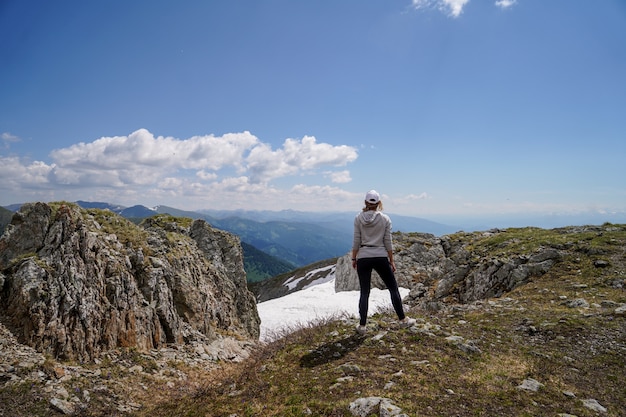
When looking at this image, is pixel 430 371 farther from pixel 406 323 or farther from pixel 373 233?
pixel 373 233

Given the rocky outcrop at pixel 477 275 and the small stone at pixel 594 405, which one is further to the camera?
the rocky outcrop at pixel 477 275

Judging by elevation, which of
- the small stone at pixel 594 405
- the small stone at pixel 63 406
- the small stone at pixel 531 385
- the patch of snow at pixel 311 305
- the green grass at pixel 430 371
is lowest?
the patch of snow at pixel 311 305

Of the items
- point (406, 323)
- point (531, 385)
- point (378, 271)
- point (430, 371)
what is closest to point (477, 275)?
point (406, 323)

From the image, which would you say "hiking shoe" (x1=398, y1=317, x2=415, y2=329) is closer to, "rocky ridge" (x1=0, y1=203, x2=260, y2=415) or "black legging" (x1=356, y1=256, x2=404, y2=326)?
"black legging" (x1=356, y1=256, x2=404, y2=326)

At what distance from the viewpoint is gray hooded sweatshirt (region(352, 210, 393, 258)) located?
403 inches

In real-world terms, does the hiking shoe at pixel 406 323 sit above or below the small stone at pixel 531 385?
above

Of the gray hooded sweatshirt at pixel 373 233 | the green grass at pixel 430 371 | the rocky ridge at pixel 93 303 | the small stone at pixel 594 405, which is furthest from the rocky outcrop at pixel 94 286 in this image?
the small stone at pixel 594 405

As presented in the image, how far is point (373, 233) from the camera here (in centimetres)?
1034

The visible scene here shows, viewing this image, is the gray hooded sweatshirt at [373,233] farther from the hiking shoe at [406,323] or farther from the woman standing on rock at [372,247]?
the hiking shoe at [406,323]

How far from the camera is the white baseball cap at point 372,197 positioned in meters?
10.5

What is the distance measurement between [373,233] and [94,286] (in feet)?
39.9

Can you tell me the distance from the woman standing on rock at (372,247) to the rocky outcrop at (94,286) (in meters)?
10.7

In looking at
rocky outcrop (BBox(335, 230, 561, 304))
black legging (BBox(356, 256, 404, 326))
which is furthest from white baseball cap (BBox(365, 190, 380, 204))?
rocky outcrop (BBox(335, 230, 561, 304))

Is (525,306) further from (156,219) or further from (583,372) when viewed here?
(156,219)
